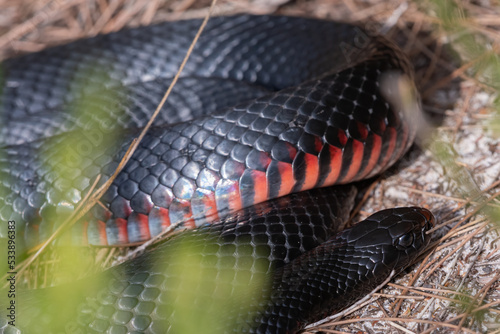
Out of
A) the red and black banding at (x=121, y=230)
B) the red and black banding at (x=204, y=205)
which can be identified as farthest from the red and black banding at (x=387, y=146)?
the red and black banding at (x=121, y=230)

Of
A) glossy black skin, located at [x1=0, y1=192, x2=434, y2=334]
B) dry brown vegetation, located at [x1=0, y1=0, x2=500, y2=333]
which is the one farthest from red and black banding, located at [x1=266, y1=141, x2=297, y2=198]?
dry brown vegetation, located at [x1=0, y1=0, x2=500, y2=333]

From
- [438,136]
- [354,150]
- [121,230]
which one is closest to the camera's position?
[354,150]

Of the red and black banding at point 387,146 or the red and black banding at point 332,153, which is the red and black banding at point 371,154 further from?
the red and black banding at point 332,153

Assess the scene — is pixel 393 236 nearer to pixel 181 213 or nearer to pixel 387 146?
pixel 387 146

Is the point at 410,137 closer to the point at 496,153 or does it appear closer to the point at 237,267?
the point at 496,153

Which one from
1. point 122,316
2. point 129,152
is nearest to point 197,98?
point 129,152

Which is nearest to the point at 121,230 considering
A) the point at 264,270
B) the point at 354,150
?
the point at 264,270
